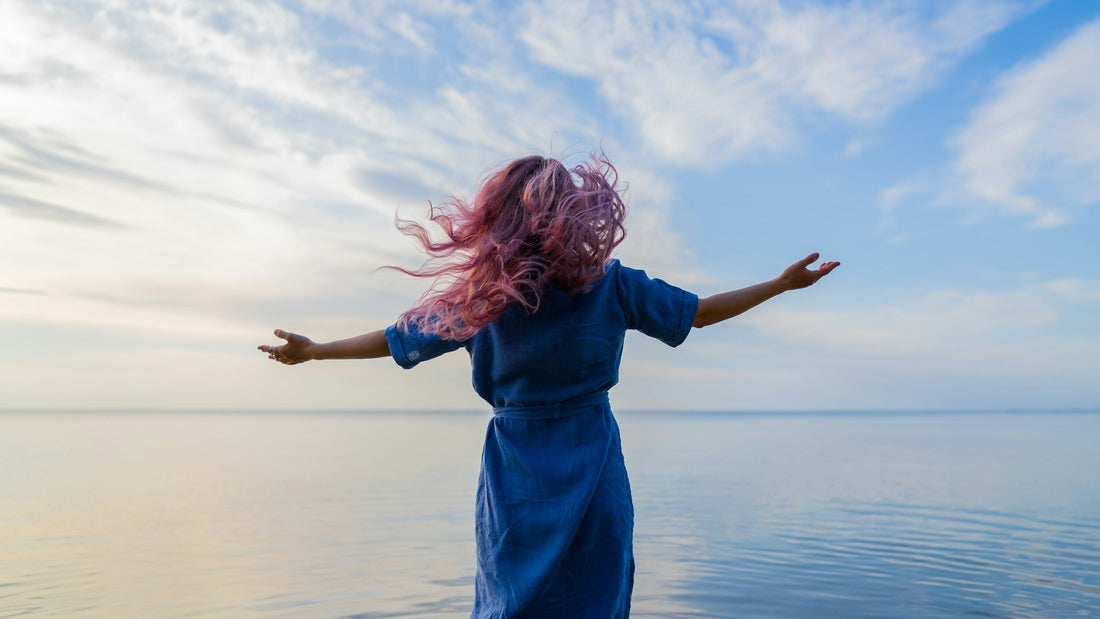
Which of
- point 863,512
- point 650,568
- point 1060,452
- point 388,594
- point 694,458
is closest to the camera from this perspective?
point 388,594

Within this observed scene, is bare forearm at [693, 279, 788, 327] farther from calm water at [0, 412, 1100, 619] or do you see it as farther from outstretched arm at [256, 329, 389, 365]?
calm water at [0, 412, 1100, 619]

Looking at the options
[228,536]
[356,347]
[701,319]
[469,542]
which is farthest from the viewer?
[228,536]

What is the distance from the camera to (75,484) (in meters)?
12.8

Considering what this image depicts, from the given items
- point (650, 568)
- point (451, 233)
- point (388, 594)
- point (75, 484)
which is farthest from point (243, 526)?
point (451, 233)

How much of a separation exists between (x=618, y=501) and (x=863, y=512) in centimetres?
844

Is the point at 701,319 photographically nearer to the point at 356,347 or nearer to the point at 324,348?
the point at 356,347

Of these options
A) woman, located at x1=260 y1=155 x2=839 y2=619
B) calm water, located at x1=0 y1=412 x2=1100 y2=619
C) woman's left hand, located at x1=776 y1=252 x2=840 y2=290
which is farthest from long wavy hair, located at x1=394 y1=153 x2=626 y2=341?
calm water, located at x1=0 y1=412 x2=1100 y2=619

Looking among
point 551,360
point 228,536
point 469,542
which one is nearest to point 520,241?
point 551,360

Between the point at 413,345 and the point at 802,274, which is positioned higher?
the point at 802,274

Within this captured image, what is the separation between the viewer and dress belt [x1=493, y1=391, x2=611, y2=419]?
2227 mm

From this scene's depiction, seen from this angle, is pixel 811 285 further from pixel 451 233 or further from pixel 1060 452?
pixel 1060 452

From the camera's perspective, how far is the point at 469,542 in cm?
772

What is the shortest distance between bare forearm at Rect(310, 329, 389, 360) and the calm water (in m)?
3.14

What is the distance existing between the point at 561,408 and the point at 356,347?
30.4 inches
